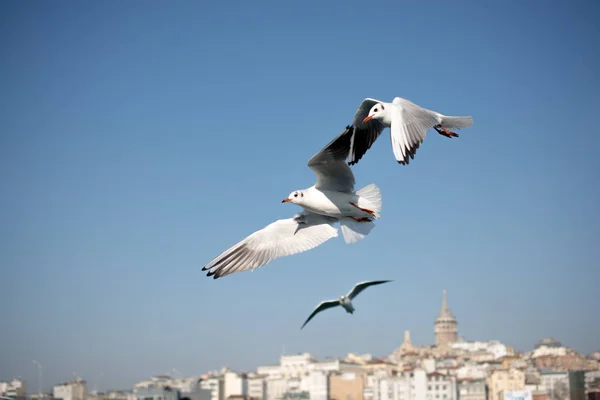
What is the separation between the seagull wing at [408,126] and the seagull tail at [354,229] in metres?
0.83

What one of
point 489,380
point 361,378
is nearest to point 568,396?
point 489,380

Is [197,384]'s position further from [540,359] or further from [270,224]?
[270,224]

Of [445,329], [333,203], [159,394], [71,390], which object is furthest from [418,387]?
[445,329]

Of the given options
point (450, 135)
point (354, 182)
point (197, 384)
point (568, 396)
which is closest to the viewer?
point (450, 135)

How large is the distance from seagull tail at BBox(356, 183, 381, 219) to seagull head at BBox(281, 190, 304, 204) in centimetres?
38

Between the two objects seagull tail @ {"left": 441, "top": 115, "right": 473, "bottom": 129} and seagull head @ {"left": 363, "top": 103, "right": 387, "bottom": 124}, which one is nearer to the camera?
seagull head @ {"left": 363, "top": 103, "right": 387, "bottom": 124}

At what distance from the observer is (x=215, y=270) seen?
549 centimetres

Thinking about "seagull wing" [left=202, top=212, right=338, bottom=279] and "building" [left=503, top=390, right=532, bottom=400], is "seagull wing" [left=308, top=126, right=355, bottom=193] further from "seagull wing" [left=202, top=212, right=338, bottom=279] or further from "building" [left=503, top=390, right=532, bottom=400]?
A: "building" [left=503, top=390, right=532, bottom=400]

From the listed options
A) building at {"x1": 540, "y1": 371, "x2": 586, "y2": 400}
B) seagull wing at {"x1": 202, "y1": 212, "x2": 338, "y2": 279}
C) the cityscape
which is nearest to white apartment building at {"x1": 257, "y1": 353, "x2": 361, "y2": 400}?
the cityscape

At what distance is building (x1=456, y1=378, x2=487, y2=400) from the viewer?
164 feet

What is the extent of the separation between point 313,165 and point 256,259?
2.44 feet

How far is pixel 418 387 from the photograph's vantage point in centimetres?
5050

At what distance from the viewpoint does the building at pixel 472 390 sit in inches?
1966

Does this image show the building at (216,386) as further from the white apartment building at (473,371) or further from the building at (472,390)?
the building at (472,390)
